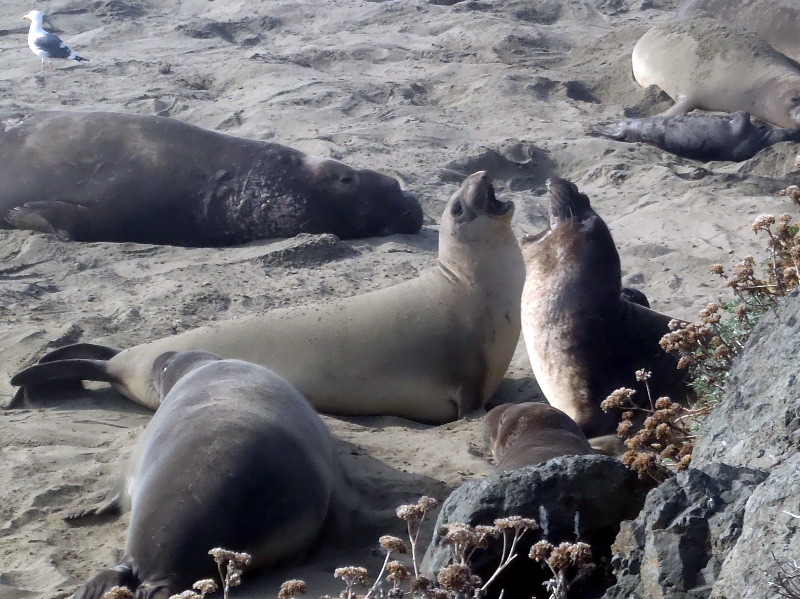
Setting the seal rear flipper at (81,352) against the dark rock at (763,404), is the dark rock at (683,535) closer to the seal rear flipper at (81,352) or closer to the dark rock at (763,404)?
the dark rock at (763,404)

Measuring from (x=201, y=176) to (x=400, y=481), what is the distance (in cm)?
375

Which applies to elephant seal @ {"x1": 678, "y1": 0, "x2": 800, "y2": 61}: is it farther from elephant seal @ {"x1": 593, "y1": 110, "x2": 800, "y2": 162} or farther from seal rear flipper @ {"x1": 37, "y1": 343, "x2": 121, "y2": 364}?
seal rear flipper @ {"x1": 37, "y1": 343, "x2": 121, "y2": 364}

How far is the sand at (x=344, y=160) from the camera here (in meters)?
3.97

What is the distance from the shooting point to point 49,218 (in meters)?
6.82

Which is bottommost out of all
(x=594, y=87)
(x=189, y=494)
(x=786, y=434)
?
(x=594, y=87)

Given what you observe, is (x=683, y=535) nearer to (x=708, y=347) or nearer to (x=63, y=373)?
(x=708, y=347)

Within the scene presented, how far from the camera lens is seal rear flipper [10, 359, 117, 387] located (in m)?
4.68

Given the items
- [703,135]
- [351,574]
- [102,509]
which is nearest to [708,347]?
[351,574]

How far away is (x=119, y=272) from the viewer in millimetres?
6234

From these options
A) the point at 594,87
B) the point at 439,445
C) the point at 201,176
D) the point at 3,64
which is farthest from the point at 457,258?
the point at 3,64

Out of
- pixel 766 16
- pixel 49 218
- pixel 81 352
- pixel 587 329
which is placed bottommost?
pixel 766 16

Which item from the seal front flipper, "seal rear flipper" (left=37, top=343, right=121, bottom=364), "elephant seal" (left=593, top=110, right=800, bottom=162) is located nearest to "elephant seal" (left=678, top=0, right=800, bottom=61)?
"elephant seal" (left=593, top=110, right=800, bottom=162)

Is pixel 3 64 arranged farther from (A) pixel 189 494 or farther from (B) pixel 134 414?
(A) pixel 189 494

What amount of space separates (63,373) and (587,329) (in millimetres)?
2210
